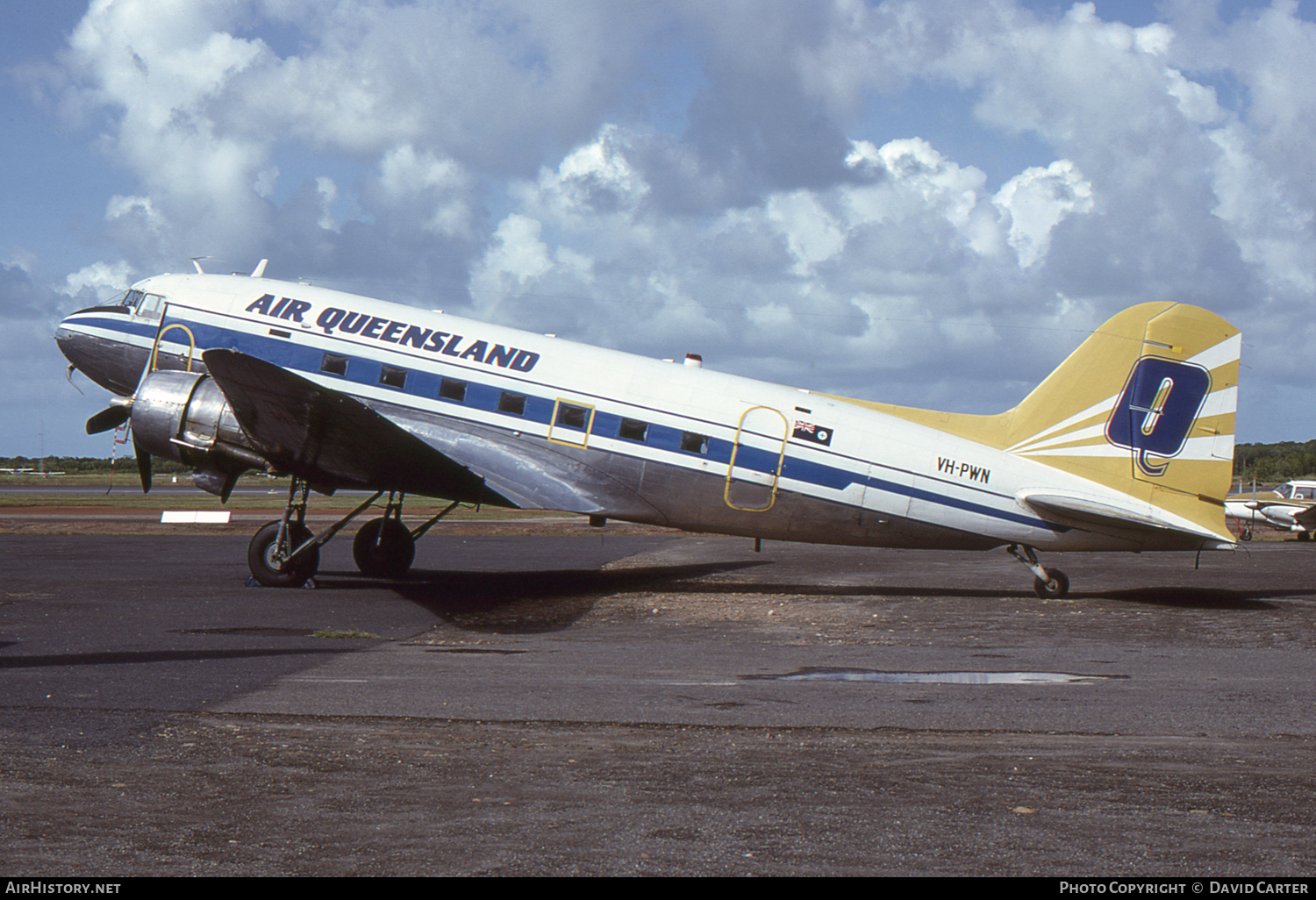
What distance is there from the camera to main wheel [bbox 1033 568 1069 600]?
17.1 metres

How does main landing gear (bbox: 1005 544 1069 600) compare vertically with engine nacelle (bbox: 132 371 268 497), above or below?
below

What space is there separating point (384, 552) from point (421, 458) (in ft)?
12.9

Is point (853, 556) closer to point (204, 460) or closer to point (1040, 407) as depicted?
point (1040, 407)

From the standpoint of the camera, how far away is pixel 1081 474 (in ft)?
55.6

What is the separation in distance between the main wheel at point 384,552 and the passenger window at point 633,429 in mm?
4993

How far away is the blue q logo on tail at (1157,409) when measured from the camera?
16703mm

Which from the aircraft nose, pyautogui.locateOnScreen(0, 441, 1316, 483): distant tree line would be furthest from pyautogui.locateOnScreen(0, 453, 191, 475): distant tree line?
the aircraft nose

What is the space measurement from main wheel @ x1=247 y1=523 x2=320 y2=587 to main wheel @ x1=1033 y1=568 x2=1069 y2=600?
473 inches

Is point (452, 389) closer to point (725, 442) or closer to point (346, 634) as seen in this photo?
point (725, 442)

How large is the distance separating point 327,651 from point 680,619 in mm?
5237

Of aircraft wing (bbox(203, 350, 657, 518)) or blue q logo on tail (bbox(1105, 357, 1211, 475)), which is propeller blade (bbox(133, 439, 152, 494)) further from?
blue q logo on tail (bbox(1105, 357, 1211, 475))

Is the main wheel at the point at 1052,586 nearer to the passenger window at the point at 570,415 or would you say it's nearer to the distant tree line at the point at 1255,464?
the passenger window at the point at 570,415

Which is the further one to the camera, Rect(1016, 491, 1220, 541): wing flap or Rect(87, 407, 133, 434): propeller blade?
Rect(87, 407, 133, 434): propeller blade

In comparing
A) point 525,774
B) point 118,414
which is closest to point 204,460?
point 118,414
